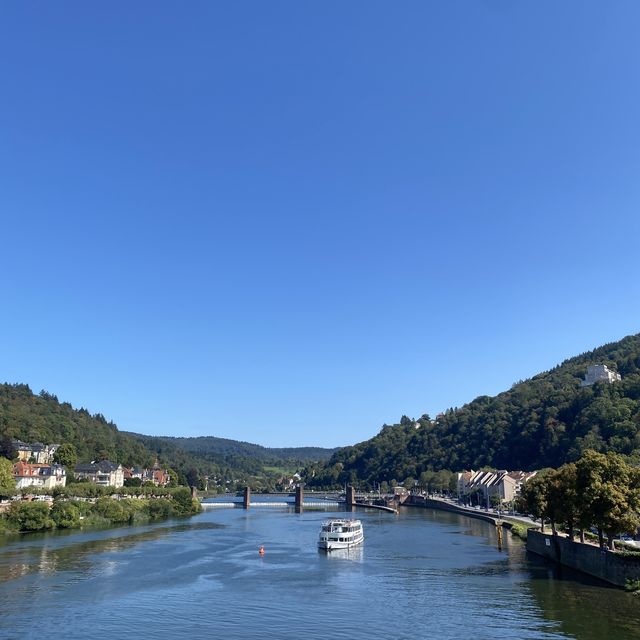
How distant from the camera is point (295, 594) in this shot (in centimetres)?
5088

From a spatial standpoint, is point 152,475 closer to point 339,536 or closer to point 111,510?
point 111,510

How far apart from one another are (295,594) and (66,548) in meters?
36.9

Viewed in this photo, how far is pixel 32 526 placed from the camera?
8981cm

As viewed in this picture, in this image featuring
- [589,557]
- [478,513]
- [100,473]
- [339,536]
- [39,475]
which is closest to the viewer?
[589,557]

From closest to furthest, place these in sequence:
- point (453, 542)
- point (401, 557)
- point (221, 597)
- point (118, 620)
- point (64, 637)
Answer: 1. point (64, 637)
2. point (118, 620)
3. point (221, 597)
4. point (401, 557)
5. point (453, 542)

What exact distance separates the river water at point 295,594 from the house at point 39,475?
4310 centimetres

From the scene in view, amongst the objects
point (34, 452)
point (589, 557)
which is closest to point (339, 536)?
point (589, 557)

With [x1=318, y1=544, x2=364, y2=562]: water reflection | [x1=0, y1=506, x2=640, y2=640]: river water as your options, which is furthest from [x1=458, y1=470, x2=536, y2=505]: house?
[x1=0, y1=506, x2=640, y2=640]: river water

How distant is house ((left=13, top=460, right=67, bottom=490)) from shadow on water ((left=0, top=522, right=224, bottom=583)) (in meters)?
30.0

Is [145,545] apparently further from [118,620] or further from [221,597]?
[118,620]

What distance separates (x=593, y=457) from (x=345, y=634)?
29.8 meters

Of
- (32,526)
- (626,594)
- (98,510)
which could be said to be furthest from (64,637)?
(98,510)

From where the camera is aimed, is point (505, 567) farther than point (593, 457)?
Yes

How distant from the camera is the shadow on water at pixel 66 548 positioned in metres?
59.3
